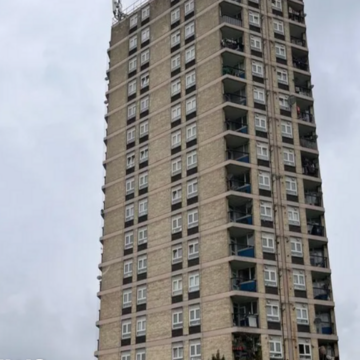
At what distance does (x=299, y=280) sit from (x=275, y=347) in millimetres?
6970

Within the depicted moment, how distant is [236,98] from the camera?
6800 centimetres

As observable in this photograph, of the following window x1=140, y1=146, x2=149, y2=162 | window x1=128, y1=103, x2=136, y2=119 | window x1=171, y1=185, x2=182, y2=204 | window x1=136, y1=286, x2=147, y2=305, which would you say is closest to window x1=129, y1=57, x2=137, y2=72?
window x1=128, y1=103, x2=136, y2=119

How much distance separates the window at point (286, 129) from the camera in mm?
67875

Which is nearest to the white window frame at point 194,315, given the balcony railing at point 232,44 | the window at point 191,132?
A: the window at point 191,132

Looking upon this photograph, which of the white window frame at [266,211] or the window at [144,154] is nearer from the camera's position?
the white window frame at [266,211]

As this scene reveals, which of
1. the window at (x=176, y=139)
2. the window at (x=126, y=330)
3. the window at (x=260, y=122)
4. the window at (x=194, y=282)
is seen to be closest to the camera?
the window at (x=194, y=282)

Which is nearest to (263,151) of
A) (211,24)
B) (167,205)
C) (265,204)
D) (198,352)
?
(265,204)

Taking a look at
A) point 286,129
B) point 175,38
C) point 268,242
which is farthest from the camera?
point 175,38

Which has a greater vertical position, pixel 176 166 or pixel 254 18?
pixel 254 18

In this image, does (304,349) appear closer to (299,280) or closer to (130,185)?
(299,280)

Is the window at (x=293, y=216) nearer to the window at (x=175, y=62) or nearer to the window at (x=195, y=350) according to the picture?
the window at (x=195, y=350)

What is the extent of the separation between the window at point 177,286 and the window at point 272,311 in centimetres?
827

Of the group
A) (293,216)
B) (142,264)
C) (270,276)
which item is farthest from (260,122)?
(142,264)

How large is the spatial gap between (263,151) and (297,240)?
899 cm
